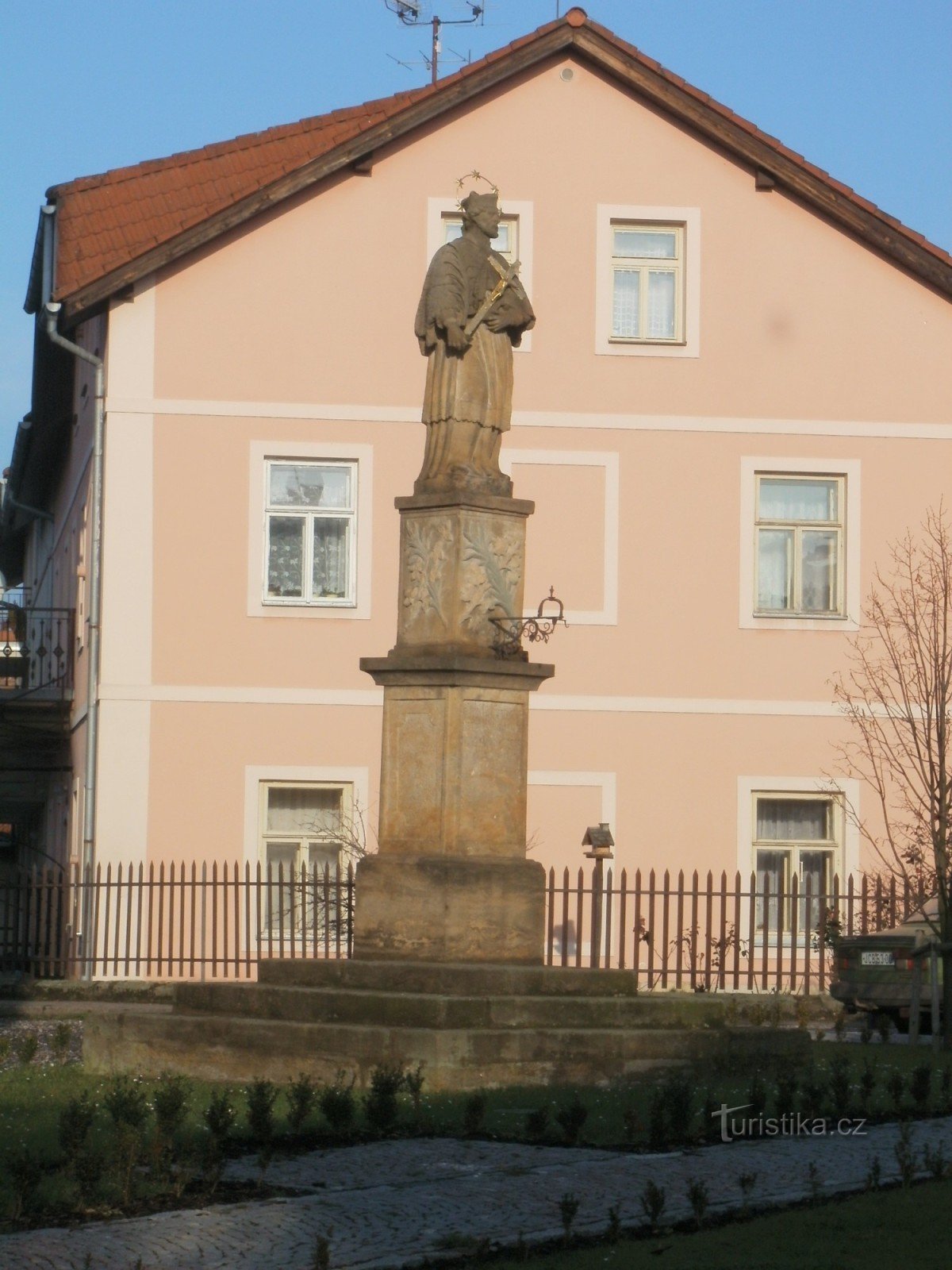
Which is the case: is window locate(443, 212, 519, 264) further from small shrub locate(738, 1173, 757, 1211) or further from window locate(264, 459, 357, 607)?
small shrub locate(738, 1173, 757, 1211)

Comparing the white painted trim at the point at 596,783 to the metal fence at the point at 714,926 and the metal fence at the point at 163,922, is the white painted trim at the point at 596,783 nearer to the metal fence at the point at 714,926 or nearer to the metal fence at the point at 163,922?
the metal fence at the point at 714,926

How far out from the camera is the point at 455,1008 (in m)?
11.4

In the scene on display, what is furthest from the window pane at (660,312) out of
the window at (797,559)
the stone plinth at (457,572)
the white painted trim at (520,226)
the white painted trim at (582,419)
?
the stone plinth at (457,572)

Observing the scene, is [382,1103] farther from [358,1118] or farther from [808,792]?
[808,792]

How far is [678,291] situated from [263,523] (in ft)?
16.9

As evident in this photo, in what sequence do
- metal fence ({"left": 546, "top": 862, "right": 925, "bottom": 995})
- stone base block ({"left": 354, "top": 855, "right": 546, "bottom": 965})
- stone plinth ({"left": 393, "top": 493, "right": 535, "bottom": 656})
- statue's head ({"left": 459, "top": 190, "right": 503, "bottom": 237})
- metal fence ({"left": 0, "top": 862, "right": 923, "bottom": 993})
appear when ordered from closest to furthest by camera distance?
stone base block ({"left": 354, "top": 855, "right": 546, "bottom": 965})
stone plinth ({"left": 393, "top": 493, "right": 535, "bottom": 656})
statue's head ({"left": 459, "top": 190, "right": 503, "bottom": 237})
metal fence ({"left": 546, "top": 862, "right": 925, "bottom": 995})
metal fence ({"left": 0, "top": 862, "right": 923, "bottom": 993})

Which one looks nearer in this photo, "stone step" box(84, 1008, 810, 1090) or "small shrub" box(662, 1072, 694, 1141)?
"small shrub" box(662, 1072, 694, 1141)

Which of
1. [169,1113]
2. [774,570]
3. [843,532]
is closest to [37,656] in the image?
[774,570]

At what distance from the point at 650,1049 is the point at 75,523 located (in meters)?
17.7

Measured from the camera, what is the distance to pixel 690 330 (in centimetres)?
2341

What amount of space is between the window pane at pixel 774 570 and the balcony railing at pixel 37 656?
8.26 metres

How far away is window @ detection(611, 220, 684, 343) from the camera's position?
2352cm

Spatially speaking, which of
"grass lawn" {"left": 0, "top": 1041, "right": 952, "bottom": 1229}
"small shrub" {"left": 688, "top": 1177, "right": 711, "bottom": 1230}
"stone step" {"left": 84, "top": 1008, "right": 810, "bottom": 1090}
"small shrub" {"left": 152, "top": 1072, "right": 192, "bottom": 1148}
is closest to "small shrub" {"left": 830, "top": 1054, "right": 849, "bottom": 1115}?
"grass lawn" {"left": 0, "top": 1041, "right": 952, "bottom": 1229}

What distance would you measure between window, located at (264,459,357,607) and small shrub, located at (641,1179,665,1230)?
15.6 meters
